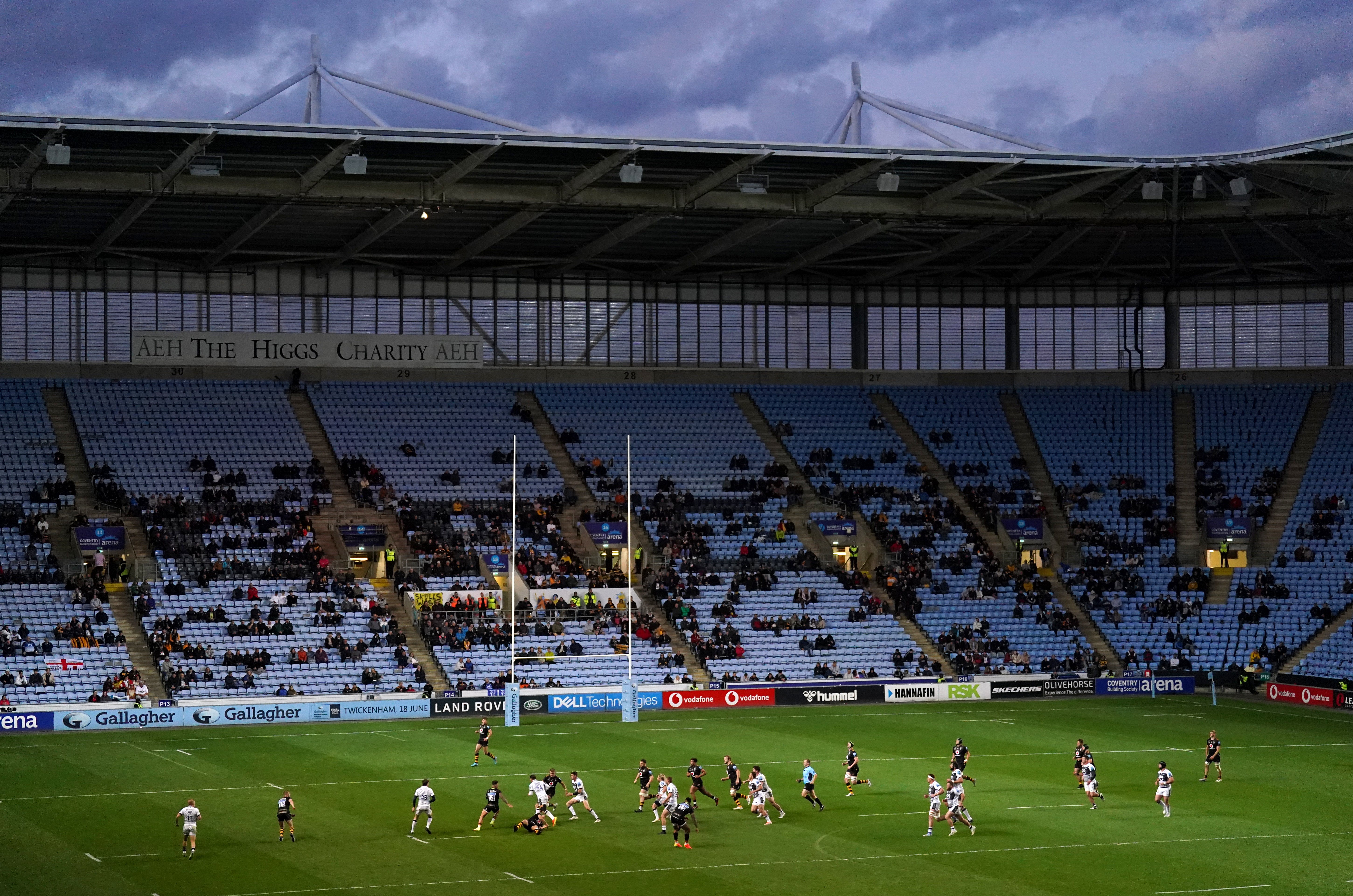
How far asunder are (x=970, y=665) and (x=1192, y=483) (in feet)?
59.1

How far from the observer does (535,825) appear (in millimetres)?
35562

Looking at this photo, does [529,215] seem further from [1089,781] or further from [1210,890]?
[1210,890]

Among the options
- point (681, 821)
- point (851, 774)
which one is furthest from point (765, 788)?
point (851, 774)

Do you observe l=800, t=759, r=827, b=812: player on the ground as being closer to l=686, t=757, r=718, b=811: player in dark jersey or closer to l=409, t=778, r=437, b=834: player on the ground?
l=686, t=757, r=718, b=811: player in dark jersey

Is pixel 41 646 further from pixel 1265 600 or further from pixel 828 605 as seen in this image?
pixel 1265 600

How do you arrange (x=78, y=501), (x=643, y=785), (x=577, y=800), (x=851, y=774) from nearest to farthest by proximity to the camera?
(x=577, y=800), (x=643, y=785), (x=851, y=774), (x=78, y=501)

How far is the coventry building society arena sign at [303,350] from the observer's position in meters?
70.6

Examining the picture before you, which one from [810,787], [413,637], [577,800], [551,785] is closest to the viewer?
[551,785]

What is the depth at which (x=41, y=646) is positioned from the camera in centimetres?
5531

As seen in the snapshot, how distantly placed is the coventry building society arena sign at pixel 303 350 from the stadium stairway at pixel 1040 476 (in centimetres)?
2474

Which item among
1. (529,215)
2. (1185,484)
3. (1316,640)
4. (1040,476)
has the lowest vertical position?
(1316,640)

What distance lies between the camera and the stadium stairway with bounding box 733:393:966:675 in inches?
2559

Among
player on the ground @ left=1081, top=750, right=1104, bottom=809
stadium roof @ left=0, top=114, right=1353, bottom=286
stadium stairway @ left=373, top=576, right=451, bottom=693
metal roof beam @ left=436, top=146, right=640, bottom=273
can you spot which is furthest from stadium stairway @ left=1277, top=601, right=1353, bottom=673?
metal roof beam @ left=436, top=146, right=640, bottom=273

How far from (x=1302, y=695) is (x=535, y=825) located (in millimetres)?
35071
